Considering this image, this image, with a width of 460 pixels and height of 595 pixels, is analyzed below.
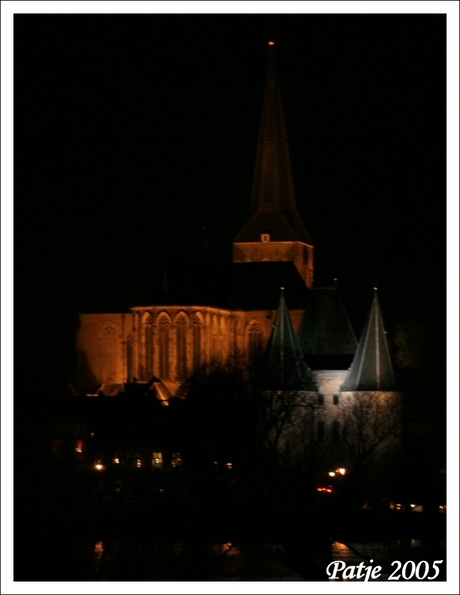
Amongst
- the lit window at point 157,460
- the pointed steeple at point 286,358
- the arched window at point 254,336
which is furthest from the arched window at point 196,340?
the lit window at point 157,460

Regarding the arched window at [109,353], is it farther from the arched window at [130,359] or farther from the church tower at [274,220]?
the church tower at [274,220]

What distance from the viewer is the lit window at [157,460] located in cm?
7059

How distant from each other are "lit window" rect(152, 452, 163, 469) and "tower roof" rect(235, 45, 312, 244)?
143 ft

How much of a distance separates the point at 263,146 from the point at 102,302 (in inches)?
501

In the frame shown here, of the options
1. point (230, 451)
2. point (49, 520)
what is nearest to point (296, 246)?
point (230, 451)

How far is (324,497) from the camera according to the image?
1887 inches

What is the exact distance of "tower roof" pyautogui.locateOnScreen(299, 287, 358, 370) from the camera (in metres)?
94.4

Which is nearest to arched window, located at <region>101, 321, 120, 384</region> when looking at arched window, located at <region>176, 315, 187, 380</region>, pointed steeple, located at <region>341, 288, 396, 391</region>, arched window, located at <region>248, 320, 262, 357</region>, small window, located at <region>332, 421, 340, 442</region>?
arched window, located at <region>176, 315, 187, 380</region>

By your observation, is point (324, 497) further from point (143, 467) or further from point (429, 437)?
point (429, 437)

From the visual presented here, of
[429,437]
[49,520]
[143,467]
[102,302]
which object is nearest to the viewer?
[49,520]

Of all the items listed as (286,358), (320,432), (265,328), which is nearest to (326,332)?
(286,358)

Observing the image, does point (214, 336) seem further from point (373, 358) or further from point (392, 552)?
point (392, 552)

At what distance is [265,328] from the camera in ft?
358

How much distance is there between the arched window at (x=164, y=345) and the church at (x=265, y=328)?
5cm
